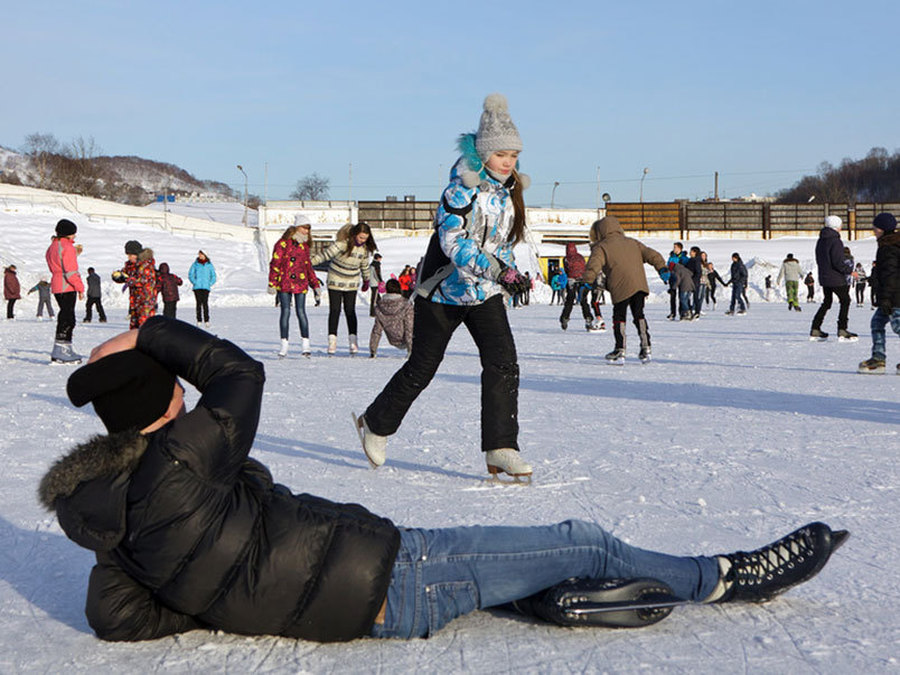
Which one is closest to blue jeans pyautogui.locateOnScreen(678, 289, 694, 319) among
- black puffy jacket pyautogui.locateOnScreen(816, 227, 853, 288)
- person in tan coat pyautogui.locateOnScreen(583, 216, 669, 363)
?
black puffy jacket pyautogui.locateOnScreen(816, 227, 853, 288)

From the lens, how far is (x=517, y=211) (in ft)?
13.8

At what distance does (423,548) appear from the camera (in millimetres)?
2268

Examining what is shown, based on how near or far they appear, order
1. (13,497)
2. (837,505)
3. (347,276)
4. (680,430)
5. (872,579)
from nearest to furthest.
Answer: (872,579)
(837,505)
(13,497)
(680,430)
(347,276)

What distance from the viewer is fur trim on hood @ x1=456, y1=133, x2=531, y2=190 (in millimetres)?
4027

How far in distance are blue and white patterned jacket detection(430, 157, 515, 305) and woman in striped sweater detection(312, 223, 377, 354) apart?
636 centimetres

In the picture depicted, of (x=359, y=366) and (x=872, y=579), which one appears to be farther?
(x=359, y=366)

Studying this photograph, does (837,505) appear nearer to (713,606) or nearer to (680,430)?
(713,606)

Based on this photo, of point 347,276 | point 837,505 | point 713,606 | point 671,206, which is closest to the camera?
point 713,606

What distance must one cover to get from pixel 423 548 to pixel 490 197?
2.12 meters

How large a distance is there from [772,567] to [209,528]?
Answer: 1.32 metres

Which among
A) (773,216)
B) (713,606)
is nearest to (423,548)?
(713,606)

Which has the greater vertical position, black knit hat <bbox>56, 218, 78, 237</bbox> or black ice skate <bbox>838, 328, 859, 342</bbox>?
black knit hat <bbox>56, 218, 78, 237</bbox>

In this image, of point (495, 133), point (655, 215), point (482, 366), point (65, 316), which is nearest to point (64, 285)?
point (65, 316)

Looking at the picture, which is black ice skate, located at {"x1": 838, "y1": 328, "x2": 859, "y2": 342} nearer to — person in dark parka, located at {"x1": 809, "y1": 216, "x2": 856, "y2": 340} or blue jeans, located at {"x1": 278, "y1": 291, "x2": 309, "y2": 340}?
person in dark parka, located at {"x1": 809, "y1": 216, "x2": 856, "y2": 340}
